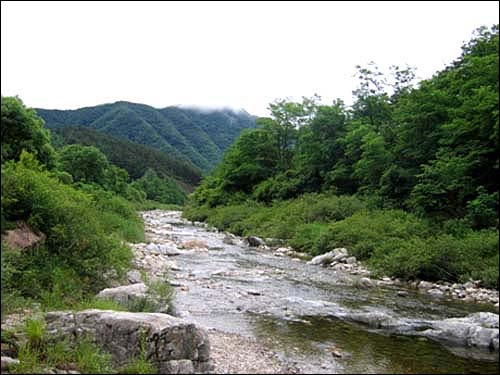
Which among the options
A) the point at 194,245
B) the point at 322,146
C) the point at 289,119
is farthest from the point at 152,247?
the point at 289,119

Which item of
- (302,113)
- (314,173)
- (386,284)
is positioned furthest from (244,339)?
(302,113)

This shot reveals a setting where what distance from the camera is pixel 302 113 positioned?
5469cm

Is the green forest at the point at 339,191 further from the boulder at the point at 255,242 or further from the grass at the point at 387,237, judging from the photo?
the boulder at the point at 255,242

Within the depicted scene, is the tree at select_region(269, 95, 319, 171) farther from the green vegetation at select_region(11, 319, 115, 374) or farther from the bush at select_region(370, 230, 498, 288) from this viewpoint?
the green vegetation at select_region(11, 319, 115, 374)

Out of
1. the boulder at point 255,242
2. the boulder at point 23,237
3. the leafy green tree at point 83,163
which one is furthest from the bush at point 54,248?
the leafy green tree at point 83,163

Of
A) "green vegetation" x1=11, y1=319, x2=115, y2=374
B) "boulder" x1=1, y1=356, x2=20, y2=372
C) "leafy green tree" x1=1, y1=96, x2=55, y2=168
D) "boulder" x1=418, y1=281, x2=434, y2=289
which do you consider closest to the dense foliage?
"green vegetation" x1=11, y1=319, x2=115, y2=374

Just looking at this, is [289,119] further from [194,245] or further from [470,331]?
[470,331]

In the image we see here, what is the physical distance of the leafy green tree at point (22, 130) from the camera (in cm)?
2517

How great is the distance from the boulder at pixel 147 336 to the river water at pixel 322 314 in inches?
88.1

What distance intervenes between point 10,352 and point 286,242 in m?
25.0

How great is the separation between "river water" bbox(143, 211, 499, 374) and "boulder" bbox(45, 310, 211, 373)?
224 cm

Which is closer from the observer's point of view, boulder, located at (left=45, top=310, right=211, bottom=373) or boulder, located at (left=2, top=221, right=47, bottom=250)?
boulder, located at (left=45, top=310, right=211, bottom=373)

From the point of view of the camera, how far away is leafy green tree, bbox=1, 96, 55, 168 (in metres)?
25.2

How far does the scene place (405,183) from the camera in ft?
95.6
